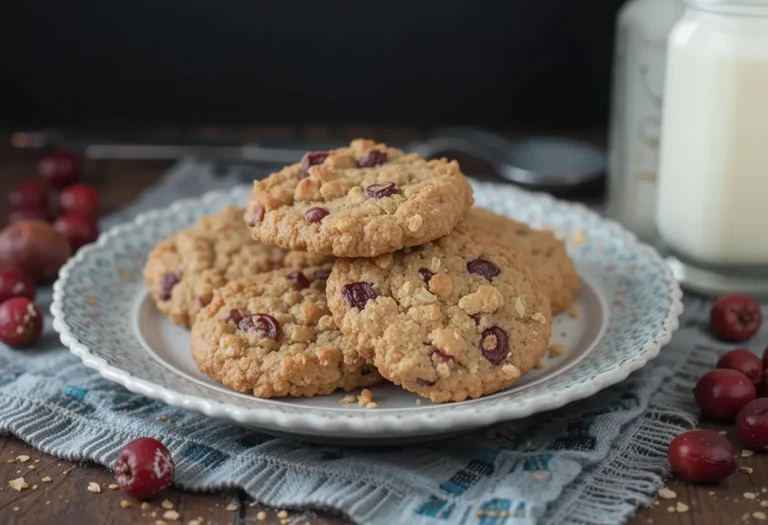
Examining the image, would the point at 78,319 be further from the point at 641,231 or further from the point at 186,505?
the point at 641,231

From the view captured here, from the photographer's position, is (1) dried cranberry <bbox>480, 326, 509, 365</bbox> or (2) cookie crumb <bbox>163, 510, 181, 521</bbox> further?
(1) dried cranberry <bbox>480, 326, 509, 365</bbox>

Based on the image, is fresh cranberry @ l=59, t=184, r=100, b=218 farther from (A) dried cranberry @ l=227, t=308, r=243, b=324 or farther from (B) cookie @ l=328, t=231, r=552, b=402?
(B) cookie @ l=328, t=231, r=552, b=402

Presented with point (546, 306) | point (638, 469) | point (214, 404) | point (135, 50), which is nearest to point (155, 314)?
point (214, 404)

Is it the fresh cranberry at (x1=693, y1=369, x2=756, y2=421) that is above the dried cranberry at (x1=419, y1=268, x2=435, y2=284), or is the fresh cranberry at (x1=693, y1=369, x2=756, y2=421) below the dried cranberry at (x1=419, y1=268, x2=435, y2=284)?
below

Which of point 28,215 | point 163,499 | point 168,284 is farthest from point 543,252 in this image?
point 28,215

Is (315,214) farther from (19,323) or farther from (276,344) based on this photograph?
(19,323)

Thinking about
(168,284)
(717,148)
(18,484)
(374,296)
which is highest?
(717,148)

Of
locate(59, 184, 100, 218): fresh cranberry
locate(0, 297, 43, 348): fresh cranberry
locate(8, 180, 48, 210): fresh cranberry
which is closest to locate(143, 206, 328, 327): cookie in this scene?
locate(0, 297, 43, 348): fresh cranberry
